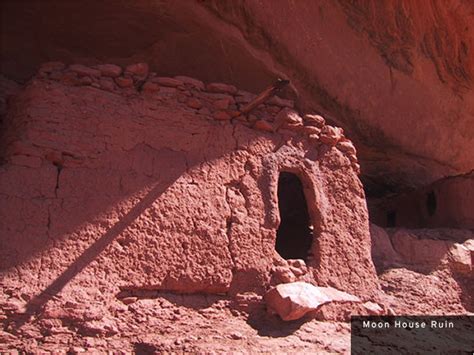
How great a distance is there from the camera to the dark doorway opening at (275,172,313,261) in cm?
648

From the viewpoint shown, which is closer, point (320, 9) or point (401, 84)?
point (320, 9)

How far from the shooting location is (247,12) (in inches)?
217

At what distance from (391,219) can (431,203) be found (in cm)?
79

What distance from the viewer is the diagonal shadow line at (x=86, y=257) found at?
3805 millimetres

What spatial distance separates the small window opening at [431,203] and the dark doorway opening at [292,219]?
70.3 inches

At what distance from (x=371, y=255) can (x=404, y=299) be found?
530 millimetres

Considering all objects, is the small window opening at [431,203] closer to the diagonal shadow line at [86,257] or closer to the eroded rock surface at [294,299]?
the eroded rock surface at [294,299]

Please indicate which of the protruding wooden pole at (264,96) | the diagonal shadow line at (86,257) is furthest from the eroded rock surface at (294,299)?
the protruding wooden pole at (264,96)

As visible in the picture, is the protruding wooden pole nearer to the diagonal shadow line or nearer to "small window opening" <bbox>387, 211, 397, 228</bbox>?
the diagonal shadow line

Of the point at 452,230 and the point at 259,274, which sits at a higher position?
the point at 452,230

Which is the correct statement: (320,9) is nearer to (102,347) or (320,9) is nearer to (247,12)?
(247,12)

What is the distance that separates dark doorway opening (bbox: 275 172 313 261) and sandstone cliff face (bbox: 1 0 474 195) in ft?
2.92

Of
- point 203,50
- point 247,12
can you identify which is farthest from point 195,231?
point 247,12

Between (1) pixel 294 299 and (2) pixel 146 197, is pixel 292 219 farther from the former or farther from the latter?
(2) pixel 146 197
